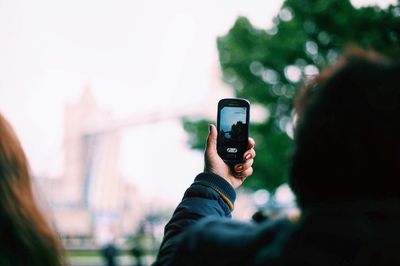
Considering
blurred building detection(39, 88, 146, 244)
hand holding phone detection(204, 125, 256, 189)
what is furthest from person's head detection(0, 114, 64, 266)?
blurred building detection(39, 88, 146, 244)

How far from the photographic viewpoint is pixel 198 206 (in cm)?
127

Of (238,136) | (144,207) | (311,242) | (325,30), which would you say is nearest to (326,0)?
(325,30)

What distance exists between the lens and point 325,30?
1274cm

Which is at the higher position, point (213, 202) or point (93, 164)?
point (213, 202)

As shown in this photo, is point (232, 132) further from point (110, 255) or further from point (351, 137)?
point (110, 255)

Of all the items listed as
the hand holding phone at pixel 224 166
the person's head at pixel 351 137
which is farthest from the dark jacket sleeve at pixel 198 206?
the person's head at pixel 351 137

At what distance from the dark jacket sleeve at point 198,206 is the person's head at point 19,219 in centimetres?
34

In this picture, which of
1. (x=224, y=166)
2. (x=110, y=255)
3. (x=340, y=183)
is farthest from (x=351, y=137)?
(x=110, y=255)

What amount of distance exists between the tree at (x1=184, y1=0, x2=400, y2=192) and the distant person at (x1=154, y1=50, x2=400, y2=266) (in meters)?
11.0

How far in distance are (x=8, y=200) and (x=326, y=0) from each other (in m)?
12.1

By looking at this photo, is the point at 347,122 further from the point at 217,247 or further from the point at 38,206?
the point at 38,206

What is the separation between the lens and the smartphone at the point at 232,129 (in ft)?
5.21

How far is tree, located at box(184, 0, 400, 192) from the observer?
488 inches

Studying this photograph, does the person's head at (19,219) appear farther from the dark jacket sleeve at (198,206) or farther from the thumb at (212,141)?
the thumb at (212,141)
